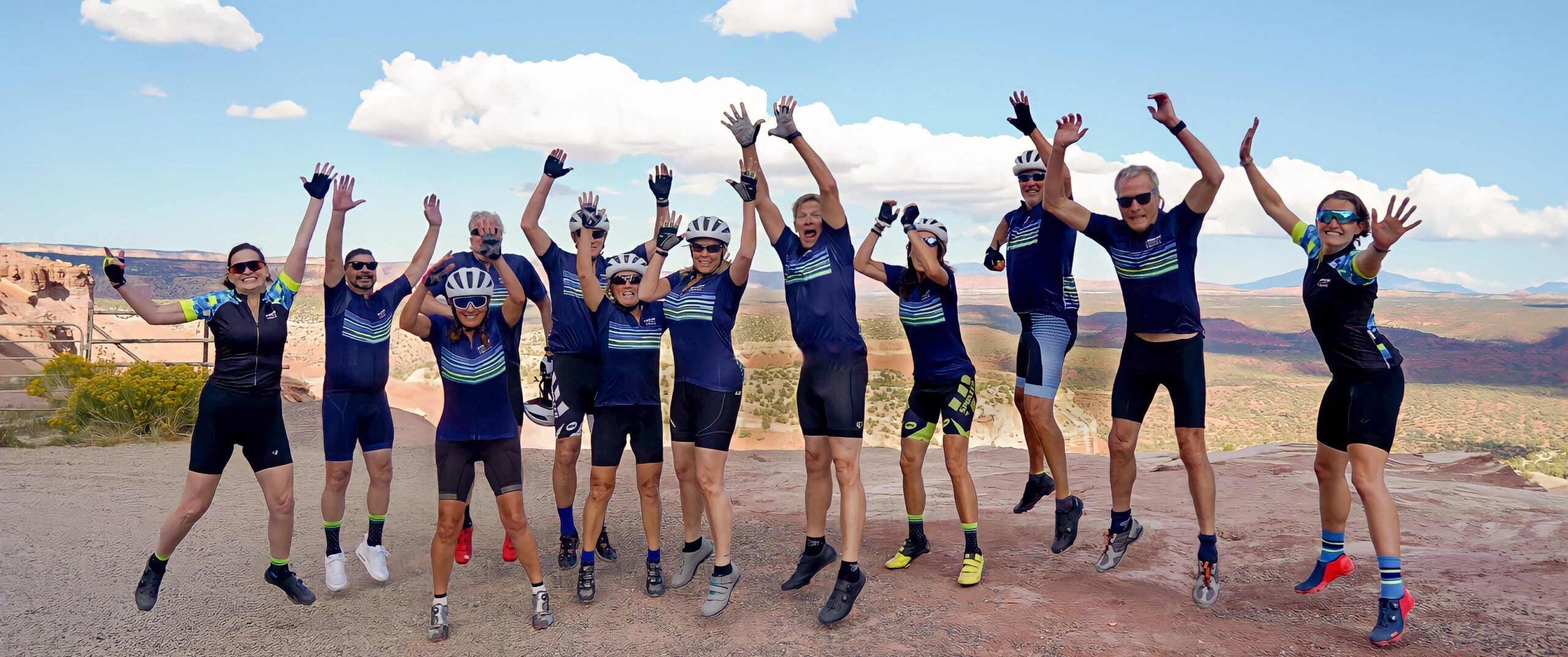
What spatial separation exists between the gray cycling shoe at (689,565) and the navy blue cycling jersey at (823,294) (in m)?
1.85

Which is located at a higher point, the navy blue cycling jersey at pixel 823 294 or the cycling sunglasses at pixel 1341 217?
the cycling sunglasses at pixel 1341 217

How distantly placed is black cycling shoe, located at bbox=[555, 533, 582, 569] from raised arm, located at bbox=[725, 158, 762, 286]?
269 cm

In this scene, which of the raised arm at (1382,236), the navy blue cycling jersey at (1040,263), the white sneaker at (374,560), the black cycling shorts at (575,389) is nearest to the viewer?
the raised arm at (1382,236)

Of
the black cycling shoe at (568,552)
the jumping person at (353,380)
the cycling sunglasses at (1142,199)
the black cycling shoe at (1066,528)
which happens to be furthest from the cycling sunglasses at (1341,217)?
the jumping person at (353,380)

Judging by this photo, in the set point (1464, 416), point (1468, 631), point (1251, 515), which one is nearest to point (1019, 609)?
point (1468, 631)

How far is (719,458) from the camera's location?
6.45m

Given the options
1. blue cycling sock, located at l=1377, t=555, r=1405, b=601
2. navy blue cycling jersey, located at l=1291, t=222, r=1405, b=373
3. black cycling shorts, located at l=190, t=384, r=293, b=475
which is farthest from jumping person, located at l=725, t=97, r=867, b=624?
black cycling shorts, located at l=190, t=384, r=293, b=475

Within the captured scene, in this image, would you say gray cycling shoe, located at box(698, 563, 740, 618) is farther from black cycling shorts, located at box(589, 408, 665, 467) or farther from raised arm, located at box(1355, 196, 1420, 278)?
raised arm, located at box(1355, 196, 1420, 278)

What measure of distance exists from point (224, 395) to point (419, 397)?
25.2 metres

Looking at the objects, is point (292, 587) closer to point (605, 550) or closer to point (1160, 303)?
point (605, 550)

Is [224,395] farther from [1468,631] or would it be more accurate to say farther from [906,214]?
[1468,631]

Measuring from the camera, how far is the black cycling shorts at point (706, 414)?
21.1 feet

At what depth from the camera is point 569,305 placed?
7492mm

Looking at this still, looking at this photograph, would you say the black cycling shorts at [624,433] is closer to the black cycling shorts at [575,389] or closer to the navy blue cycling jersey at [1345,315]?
the black cycling shorts at [575,389]
